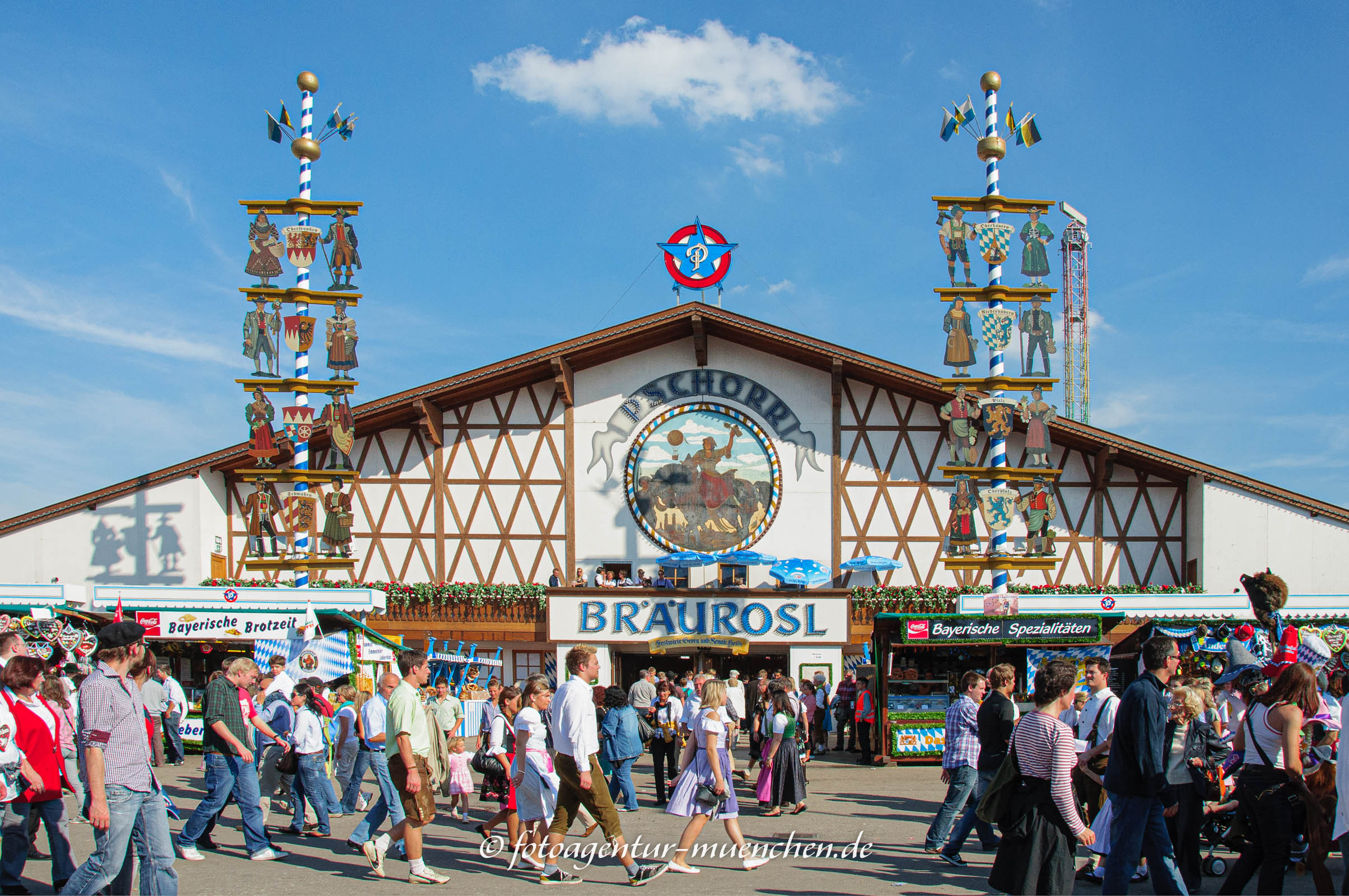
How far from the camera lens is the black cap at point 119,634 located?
767 centimetres

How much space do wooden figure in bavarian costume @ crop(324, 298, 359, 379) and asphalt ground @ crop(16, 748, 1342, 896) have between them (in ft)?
47.9

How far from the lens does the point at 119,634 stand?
25.5 feet

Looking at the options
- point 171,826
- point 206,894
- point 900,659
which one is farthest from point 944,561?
point 206,894

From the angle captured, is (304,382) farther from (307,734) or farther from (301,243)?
(307,734)

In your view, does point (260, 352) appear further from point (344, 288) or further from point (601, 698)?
point (601, 698)

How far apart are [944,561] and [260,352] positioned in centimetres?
1587

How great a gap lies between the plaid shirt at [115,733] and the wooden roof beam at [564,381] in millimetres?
21748

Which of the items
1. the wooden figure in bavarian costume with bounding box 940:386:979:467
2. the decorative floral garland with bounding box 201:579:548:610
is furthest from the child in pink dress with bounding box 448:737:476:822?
the wooden figure in bavarian costume with bounding box 940:386:979:467

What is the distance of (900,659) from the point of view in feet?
62.4

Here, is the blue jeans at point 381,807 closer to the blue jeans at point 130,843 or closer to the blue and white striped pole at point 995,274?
the blue jeans at point 130,843

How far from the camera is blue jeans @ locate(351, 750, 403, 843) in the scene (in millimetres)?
9188

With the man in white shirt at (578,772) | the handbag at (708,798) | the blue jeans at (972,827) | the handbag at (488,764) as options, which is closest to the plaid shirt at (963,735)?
the blue jeans at (972,827)

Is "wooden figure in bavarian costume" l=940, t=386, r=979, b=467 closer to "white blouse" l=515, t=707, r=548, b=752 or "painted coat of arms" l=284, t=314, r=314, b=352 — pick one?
"painted coat of arms" l=284, t=314, r=314, b=352

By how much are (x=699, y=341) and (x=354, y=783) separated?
718 inches
